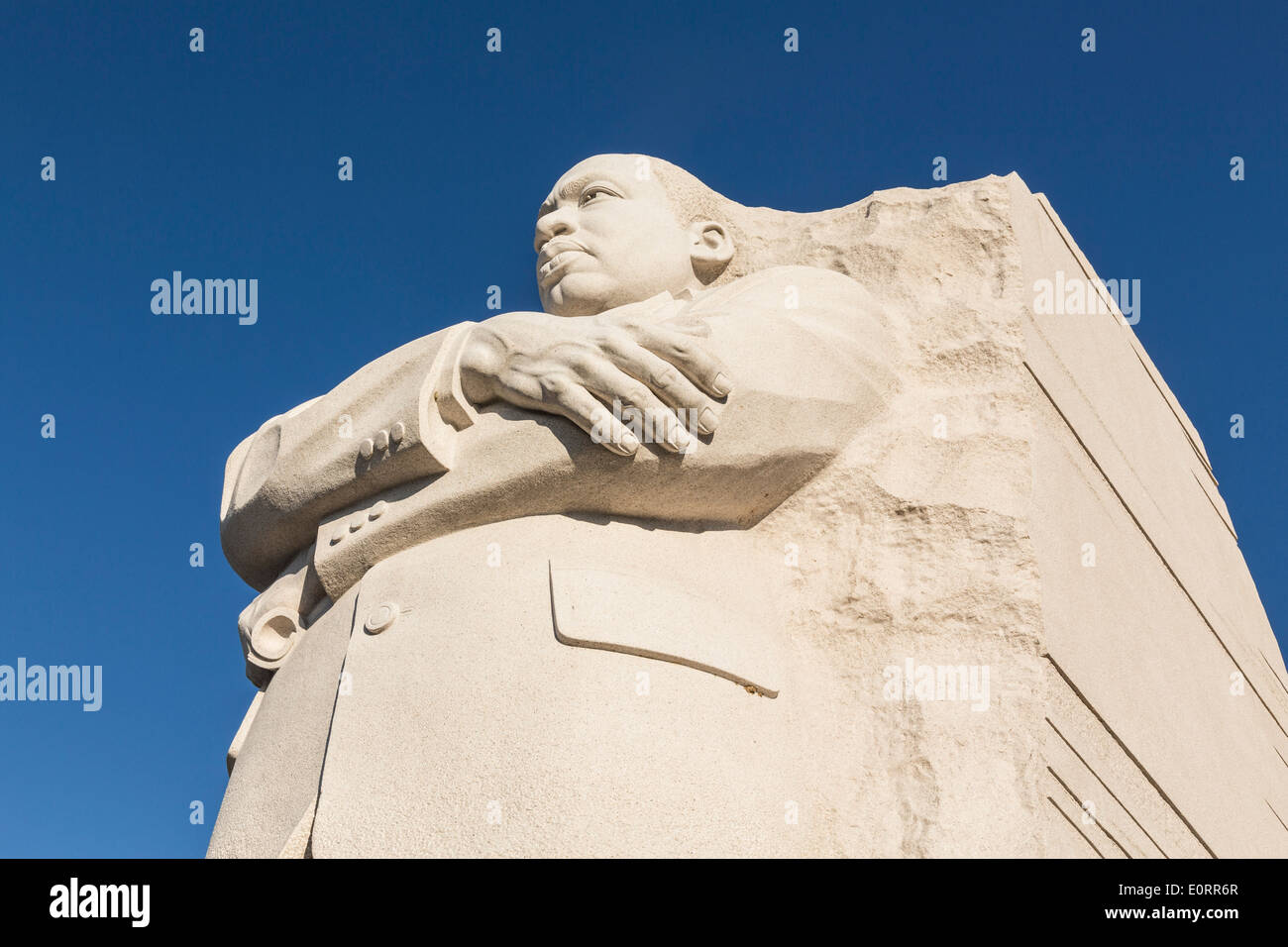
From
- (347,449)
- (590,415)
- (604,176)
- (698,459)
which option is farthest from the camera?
(604,176)

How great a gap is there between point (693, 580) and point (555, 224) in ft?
4.88

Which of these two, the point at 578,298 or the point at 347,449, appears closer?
the point at 347,449

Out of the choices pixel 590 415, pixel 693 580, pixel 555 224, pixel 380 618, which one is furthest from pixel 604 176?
pixel 380 618

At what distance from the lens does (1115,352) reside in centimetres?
531

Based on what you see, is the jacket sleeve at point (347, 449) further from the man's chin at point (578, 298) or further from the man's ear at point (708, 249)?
the man's ear at point (708, 249)

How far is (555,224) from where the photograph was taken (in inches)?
186

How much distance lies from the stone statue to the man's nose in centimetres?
13

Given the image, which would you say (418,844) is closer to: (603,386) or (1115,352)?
(603,386)

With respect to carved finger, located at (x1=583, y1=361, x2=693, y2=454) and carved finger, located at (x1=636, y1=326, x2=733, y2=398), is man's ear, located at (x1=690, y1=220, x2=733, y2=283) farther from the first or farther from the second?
carved finger, located at (x1=583, y1=361, x2=693, y2=454)

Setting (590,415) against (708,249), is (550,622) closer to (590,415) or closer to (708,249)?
(590,415)

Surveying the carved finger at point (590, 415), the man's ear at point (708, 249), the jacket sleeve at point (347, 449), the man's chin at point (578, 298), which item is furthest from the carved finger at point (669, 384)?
the man's ear at point (708, 249)

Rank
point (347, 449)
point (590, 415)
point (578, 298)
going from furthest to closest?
point (578, 298) → point (347, 449) → point (590, 415)

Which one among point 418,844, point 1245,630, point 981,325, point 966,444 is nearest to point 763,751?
point 418,844

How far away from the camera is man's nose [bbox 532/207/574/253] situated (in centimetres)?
473
